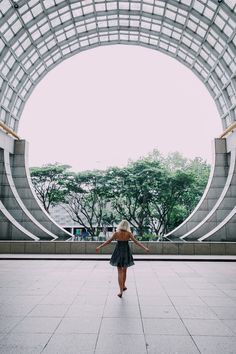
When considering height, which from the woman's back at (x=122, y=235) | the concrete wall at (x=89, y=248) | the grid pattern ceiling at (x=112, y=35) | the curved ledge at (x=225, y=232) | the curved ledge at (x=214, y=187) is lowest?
the concrete wall at (x=89, y=248)

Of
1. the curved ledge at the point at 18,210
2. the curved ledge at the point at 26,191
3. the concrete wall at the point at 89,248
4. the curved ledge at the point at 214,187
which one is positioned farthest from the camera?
the curved ledge at the point at 214,187

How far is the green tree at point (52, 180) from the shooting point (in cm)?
3162

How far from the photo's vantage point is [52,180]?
105ft

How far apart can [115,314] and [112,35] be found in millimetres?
31392

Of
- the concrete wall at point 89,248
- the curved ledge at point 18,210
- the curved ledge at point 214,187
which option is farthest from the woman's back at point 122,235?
the curved ledge at point 214,187

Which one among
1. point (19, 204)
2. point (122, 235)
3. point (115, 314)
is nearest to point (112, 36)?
point (19, 204)

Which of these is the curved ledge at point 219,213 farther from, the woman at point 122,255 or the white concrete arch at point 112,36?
the woman at point 122,255

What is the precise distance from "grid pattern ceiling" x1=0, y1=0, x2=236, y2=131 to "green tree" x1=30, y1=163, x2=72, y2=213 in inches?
220

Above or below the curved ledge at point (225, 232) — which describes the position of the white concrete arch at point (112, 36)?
above

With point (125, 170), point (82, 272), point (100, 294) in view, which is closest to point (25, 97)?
point (125, 170)

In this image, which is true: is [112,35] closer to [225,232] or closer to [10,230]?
[10,230]

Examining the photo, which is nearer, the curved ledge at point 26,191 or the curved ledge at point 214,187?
the curved ledge at point 26,191

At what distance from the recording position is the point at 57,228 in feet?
74.4

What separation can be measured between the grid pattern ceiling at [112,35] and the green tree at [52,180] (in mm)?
5601
